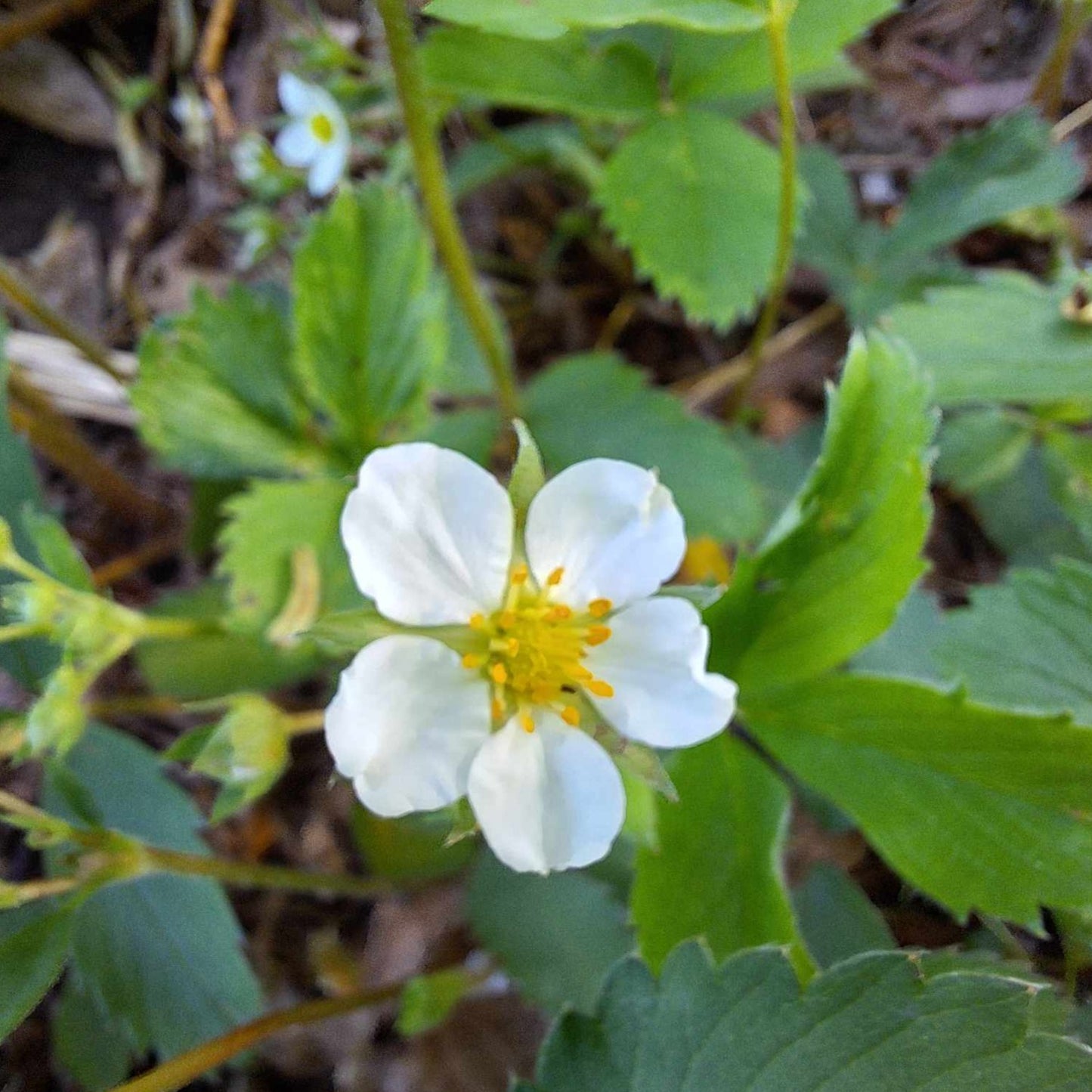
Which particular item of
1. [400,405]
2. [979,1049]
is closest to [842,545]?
[979,1049]

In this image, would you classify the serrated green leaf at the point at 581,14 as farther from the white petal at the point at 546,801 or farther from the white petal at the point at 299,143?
the white petal at the point at 299,143

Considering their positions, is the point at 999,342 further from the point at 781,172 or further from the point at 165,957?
the point at 165,957

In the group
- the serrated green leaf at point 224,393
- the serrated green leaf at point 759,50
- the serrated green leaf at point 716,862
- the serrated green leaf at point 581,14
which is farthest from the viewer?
the serrated green leaf at point 224,393

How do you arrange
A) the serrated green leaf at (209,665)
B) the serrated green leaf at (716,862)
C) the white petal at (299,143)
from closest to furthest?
1. the serrated green leaf at (716,862)
2. the serrated green leaf at (209,665)
3. the white petal at (299,143)

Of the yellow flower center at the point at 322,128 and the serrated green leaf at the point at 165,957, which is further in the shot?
the yellow flower center at the point at 322,128

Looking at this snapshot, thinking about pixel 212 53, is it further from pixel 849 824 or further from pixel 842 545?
pixel 849 824

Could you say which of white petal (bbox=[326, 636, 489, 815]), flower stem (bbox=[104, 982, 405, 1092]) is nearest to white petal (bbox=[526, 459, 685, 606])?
white petal (bbox=[326, 636, 489, 815])

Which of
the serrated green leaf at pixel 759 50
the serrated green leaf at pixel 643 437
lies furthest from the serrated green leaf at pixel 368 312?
the serrated green leaf at pixel 759 50
